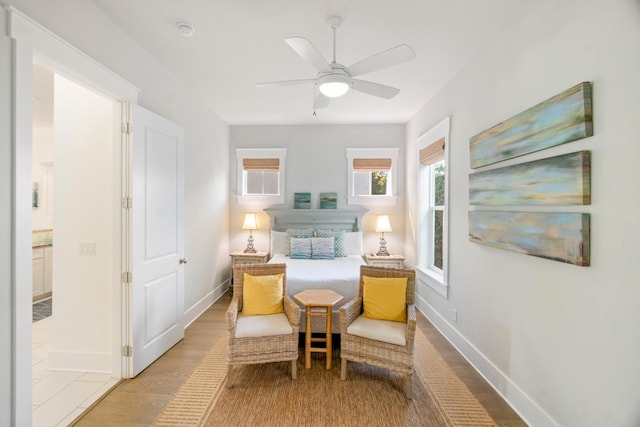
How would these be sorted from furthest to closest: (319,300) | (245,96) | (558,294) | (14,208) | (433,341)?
(245,96) → (433,341) → (319,300) → (558,294) → (14,208)

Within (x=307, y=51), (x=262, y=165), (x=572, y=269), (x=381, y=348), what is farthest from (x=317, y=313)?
(x=262, y=165)

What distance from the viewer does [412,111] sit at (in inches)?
179

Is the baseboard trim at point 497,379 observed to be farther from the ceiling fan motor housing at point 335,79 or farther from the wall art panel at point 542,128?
the ceiling fan motor housing at point 335,79

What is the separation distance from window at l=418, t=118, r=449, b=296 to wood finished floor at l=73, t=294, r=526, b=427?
1095mm

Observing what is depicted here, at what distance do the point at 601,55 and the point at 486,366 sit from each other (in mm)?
2367

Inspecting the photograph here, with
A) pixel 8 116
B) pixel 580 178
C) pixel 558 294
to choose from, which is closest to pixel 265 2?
pixel 8 116

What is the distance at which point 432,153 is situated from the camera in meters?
3.86

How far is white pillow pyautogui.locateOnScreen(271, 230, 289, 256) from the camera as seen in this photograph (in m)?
4.98

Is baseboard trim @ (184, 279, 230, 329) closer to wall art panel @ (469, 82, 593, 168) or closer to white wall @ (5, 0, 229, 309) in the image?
white wall @ (5, 0, 229, 309)

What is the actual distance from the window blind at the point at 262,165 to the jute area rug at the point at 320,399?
3325 mm

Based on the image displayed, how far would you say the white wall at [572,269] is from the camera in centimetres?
144

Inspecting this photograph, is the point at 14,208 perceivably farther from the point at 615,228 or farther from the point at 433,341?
the point at 433,341

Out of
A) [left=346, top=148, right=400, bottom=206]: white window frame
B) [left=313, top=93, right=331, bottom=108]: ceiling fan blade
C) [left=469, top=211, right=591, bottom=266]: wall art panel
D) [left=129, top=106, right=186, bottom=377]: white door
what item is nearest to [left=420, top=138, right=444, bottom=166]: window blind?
[left=346, top=148, right=400, bottom=206]: white window frame

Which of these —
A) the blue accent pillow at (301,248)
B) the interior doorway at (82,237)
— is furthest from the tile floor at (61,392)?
the blue accent pillow at (301,248)
